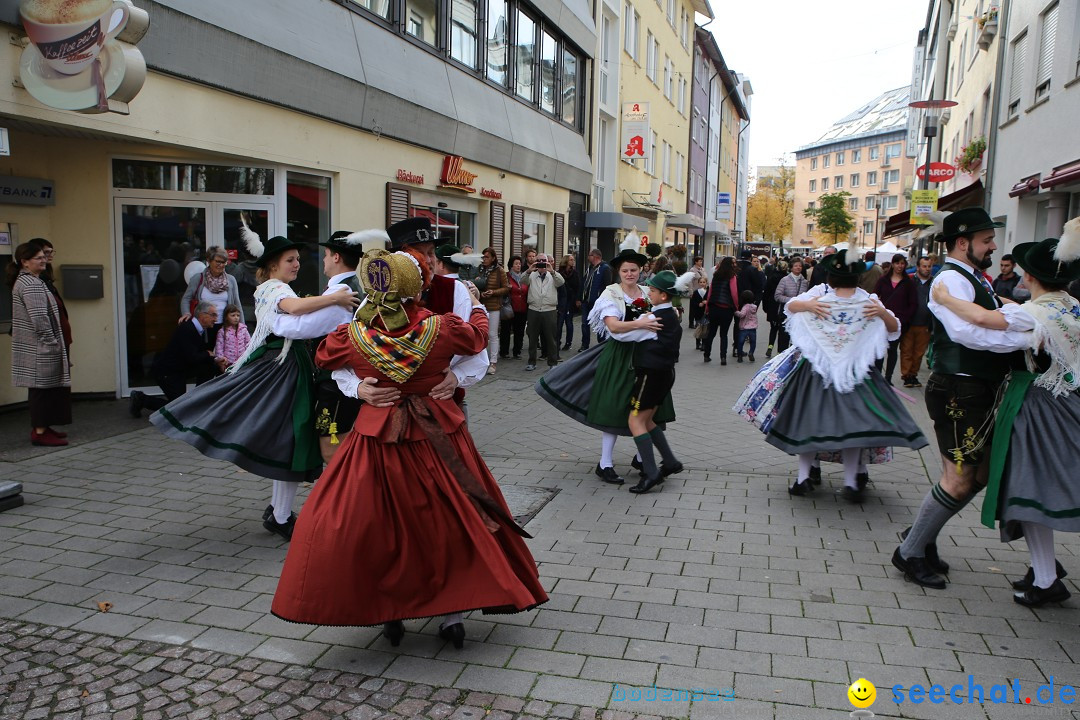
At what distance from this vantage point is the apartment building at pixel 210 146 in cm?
795

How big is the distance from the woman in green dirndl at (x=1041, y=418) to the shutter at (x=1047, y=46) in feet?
40.9

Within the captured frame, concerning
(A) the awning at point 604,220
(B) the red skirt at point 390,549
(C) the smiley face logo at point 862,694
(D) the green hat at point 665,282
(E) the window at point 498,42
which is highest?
(E) the window at point 498,42

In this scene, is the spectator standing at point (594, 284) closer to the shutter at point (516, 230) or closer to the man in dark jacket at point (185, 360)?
the shutter at point (516, 230)

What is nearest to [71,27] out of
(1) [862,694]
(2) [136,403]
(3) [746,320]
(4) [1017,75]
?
(2) [136,403]

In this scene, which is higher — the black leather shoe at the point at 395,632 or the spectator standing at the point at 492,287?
the spectator standing at the point at 492,287

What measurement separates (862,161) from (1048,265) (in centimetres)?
9936

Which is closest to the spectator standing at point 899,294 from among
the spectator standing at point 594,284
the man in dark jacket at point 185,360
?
the spectator standing at point 594,284

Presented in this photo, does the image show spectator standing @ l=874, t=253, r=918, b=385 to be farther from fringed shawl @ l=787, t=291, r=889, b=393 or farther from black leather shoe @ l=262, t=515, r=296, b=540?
black leather shoe @ l=262, t=515, r=296, b=540

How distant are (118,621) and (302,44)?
790cm

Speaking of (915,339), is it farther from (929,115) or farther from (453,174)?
(929,115)

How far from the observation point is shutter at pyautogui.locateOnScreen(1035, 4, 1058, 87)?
14.3 metres

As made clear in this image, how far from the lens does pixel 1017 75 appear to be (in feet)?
55.7

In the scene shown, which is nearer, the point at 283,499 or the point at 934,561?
the point at 934,561

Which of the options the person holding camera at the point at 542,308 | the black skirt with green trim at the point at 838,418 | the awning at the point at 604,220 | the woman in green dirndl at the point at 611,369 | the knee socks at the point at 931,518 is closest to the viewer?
the knee socks at the point at 931,518
